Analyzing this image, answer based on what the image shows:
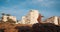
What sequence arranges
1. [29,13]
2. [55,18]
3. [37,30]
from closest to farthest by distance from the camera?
1. [37,30]
2. [55,18]
3. [29,13]

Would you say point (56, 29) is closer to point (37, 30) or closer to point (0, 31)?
point (37, 30)

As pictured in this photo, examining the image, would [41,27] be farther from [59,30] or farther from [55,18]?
[55,18]

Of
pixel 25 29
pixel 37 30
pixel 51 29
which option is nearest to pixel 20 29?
pixel 25 29

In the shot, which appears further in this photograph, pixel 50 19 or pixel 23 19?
pixel 23 19

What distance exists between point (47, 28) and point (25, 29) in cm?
219

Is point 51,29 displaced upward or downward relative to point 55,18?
downward

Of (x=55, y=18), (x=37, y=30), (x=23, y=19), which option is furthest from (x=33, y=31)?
(x=23, y=19)

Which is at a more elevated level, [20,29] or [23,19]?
[23,19]

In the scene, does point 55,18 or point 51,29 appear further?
point 55,18

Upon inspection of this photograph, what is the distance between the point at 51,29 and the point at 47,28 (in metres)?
0.42

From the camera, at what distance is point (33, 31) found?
15844 mm

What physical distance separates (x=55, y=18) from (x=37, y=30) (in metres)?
25.7

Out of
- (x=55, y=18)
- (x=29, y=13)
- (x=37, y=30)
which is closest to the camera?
(x=37, y=30)

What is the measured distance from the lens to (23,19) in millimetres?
46250
